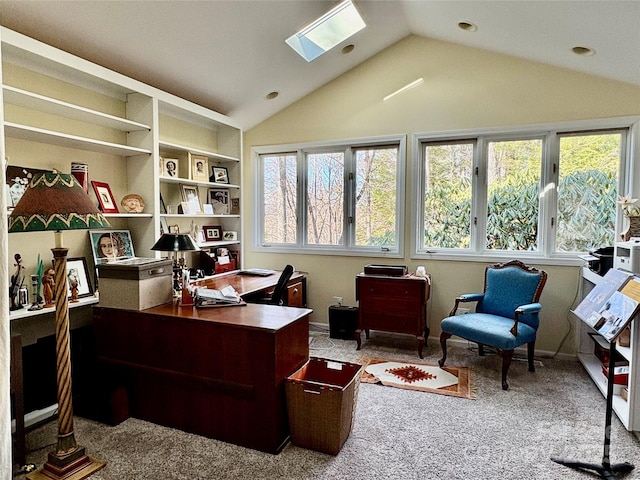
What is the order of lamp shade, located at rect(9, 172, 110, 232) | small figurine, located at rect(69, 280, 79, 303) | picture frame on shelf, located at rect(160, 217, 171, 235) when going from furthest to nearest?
picture frame on shelf, located at rect(160, 217, 171, 235) < small figurine, located at rect(69, 280, 79, 303) < lamp shade, located at rect(9, 172, 110, 232)

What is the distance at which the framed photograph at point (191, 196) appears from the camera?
158 inches

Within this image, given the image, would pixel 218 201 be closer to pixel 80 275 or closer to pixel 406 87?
pixel 80 275

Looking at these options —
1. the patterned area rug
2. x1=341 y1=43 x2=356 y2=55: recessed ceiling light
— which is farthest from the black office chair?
x1=341 y1=43 x2=356 y2=55: recessed ceiling light

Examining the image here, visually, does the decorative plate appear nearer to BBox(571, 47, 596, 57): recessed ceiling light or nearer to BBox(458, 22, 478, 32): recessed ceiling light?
BBox(458, 22, 478, 32): recessed ceiling light

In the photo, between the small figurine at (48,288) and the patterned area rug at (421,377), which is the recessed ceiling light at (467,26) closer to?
the patterned area rug at (421,377)

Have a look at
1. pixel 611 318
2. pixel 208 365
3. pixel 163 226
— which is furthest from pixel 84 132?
pixel 611 318

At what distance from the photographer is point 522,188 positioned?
3.84m

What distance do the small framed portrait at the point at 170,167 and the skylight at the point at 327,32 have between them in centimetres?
159

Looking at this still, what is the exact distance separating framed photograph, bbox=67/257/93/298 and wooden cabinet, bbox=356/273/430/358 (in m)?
2.38

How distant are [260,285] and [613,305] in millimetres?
2700

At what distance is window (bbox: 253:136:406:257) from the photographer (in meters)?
4.33

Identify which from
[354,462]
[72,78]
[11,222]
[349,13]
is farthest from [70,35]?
[354,462]

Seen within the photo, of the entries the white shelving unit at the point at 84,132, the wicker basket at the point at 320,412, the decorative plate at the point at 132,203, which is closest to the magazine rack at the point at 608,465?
the wicker basket at the point at 320,412

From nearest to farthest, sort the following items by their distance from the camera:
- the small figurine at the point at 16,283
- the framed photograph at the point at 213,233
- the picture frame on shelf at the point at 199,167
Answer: the small figurine at the point at 16,283 → the picture frame on shelf at the point at 199,167 → the framed photograph at the point at 213,233
